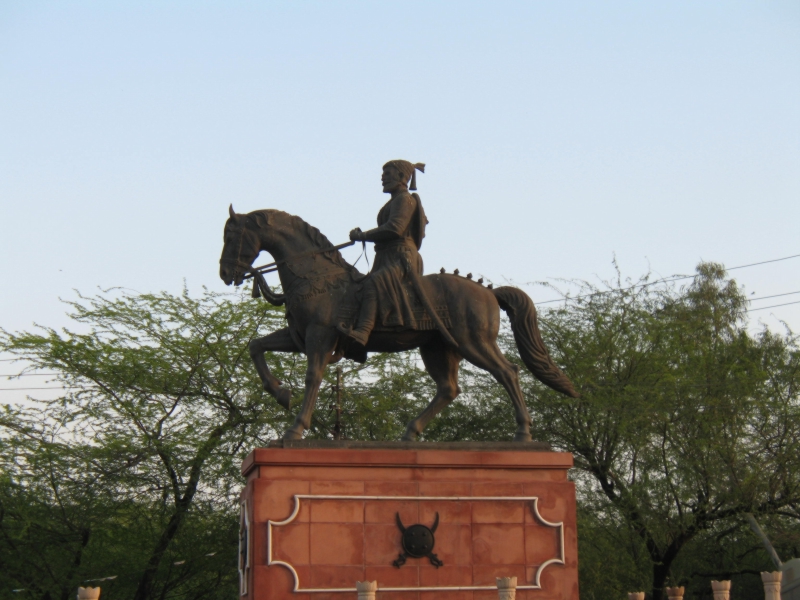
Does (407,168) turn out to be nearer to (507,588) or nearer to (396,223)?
(396,223)

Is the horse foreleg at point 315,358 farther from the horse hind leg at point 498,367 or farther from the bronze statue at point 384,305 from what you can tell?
the horse hind leg at point 498,367

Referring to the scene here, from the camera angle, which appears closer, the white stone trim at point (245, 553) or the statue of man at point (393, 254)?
the white stone trim at point (245, 553)

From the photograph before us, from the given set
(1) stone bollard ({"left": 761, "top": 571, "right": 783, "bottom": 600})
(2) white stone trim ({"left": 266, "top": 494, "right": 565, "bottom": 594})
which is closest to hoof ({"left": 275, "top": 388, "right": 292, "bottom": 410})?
(2) white stone trim ({"left": 266, "top": 494, "right": 565, "bottom": 594})

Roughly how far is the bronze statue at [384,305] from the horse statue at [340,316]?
0.04 ft

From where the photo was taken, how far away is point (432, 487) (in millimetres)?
11680

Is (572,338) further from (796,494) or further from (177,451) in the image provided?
(177,451)

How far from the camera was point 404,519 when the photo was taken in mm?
11531


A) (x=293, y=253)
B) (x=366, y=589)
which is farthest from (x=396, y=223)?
(x=366, y=589)

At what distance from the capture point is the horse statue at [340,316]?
40.5ft

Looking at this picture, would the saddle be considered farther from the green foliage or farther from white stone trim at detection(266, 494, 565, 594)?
the green foliage

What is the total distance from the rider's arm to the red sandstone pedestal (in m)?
2.31

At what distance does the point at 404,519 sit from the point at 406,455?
0.63 m

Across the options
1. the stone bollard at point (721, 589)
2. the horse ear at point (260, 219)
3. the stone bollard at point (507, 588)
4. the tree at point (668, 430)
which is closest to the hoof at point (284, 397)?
the horse ear at point (260, 219)

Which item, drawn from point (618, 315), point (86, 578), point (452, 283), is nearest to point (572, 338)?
point (618, 315)
